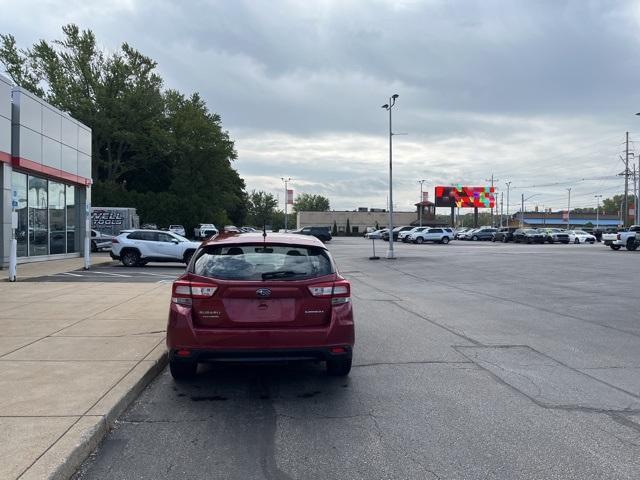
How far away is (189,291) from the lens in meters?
5.38

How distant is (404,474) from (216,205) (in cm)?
6822

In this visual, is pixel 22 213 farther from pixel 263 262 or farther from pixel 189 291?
pixel 263 262

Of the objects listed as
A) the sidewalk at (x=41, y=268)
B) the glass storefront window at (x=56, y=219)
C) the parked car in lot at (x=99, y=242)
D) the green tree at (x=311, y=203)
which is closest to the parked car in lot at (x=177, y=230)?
the parked car in lot at (x=99, y=242)

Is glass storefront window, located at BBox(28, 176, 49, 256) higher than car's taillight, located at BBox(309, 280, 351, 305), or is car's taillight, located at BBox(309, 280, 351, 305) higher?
glass storefront window, located at BBox(28, 176, 49, 256)

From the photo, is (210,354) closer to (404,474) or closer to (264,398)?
(264,398)

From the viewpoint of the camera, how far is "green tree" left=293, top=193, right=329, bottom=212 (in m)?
164

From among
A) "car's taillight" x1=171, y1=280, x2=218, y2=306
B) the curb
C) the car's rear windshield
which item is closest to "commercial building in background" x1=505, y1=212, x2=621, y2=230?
the car's rear windshield

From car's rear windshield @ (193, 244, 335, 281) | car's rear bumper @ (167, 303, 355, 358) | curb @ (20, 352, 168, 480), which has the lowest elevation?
curb @ (20, 352, 168, 480)

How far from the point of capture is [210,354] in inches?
207

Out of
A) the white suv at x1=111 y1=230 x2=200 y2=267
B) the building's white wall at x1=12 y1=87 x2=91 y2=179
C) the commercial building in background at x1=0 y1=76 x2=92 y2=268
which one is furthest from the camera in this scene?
the white suv at x1=111 y1=230 x2=200 y2=267

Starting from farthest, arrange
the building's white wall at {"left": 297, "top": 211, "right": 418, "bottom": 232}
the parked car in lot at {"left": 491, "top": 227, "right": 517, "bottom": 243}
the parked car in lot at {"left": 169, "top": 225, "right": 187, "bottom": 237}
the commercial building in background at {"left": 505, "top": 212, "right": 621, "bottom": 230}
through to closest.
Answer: the commercial building in background at {"left": 505, "top": 212, "right": 621, "bottom": 230}
the building's white wall at {"left": 297, "top": 211, "right": 418, "bottom": 232}
the parked car in lot at {"left": 491, "top": 227, "right": 517, "bottom": 243}
the parked car in lot at {"left": 169, "top": 225, "right": 187, "bottom": 237}

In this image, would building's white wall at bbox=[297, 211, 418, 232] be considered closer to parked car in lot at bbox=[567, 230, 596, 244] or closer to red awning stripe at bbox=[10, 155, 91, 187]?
parked car in lot at bbox=[567, 230, 596, 244]

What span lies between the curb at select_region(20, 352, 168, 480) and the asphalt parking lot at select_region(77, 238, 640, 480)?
3.9 inches

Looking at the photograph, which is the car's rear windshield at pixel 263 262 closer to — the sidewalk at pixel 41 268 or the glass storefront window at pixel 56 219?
the sidewalk at pixel 41 268
